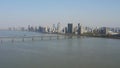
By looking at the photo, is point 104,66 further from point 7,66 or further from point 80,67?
point 7,66

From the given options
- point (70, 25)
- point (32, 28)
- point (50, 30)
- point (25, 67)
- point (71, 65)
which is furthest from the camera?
point (32, 28)

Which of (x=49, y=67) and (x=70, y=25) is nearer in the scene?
(x=49, y=67)

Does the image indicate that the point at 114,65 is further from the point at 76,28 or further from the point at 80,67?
the point at 76,28

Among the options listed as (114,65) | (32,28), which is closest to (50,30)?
(32,28)

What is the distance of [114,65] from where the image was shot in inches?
404

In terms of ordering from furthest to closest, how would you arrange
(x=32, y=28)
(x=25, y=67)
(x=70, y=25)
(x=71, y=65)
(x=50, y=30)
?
(x=32, y=28)
(x=50, y=30)
(x=70, y=25)
(x=71, y=65)
(x=25, y=67)

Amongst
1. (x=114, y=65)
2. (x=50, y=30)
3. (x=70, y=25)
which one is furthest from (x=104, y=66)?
(x=50, y=30)

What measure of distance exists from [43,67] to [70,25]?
2073 inches

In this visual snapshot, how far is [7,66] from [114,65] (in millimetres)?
4781

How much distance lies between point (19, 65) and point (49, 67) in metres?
1.36

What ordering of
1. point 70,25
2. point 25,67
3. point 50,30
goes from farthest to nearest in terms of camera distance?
point 50,30
point 70,25
point 25,67

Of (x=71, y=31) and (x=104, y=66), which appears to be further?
(x=71, y=31)

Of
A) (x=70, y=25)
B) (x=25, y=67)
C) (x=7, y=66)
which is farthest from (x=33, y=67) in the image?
(x=70, y=25)

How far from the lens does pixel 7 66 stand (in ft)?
31.2
